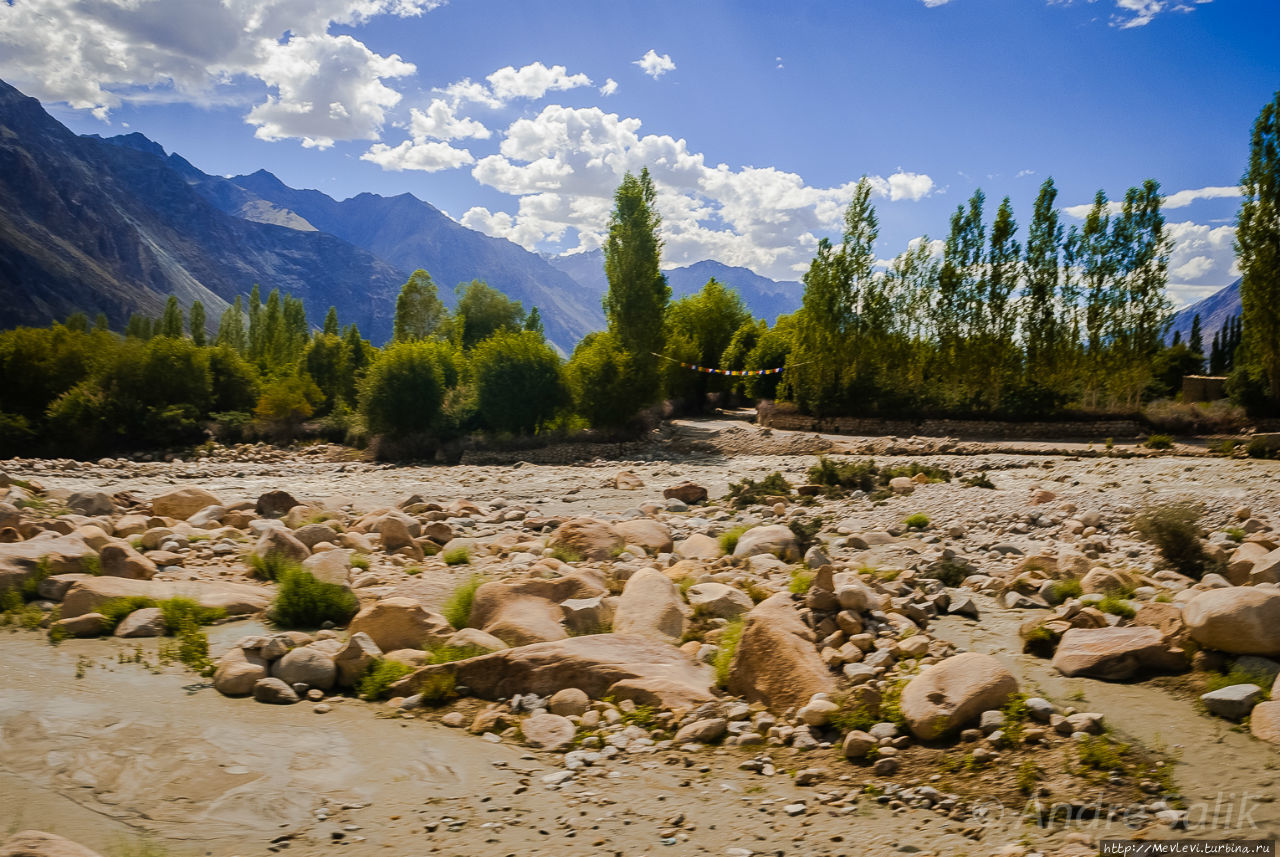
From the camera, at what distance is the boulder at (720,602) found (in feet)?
31.7

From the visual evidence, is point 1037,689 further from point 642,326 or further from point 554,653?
point 642,326

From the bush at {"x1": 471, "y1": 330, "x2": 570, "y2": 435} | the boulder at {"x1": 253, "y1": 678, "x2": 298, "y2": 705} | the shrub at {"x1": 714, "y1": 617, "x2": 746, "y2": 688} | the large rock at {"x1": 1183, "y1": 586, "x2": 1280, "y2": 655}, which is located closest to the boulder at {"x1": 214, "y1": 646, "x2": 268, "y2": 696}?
the boulder at {"x1": 253, "y1": 678, "x2": 298, "y2": 705}

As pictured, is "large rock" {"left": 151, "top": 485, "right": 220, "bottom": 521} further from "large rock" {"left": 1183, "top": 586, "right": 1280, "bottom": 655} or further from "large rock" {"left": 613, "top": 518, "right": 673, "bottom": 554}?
"large rock" {"left": 1183, "top": 586, "right": 1280, "bottom": 655}

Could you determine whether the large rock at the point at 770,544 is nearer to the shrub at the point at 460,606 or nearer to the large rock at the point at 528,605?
the large rock at the point at 528,605

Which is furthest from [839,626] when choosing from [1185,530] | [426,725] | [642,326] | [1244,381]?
[1244,381]

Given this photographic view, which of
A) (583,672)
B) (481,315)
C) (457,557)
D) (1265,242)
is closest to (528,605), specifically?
(583,672)

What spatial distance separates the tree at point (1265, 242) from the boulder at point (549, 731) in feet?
114

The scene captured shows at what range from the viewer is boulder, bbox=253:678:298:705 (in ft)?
25.1

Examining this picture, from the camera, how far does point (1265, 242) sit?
100 ft

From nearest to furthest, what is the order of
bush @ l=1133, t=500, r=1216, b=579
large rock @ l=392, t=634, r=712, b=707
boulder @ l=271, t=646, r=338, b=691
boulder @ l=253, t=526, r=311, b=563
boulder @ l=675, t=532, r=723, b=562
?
large rock @ l=392, t=634, r=712, b=707
boulder @ l=271, t=646, r=338, b=691
bush @ l=1133, t=500, r=1216, b=579
boulder @ l=253, t=526, r=311, b=563
boulder @ l=675, t=532, r=723, b=562

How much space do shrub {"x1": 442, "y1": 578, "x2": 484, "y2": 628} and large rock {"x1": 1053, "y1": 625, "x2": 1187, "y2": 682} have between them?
21.7 ft

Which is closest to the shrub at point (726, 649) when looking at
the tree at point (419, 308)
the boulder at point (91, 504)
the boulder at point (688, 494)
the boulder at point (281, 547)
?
the boulder at point (281, 547)

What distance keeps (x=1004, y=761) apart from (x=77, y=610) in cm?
1049

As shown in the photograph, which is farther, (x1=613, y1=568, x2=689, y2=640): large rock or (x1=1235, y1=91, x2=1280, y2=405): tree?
(x1=1235, y1=91, x2=1280, y2=405): tree
